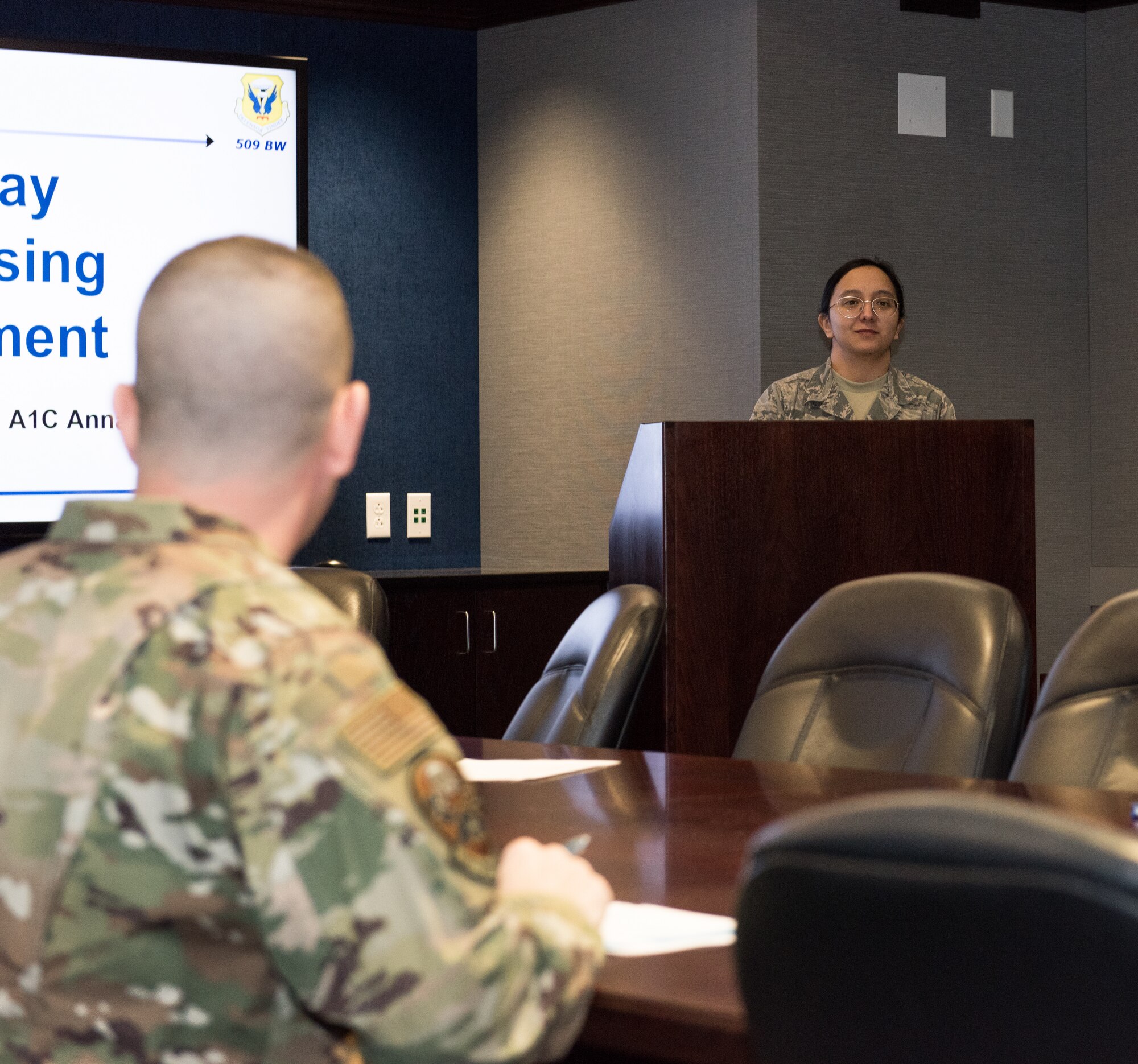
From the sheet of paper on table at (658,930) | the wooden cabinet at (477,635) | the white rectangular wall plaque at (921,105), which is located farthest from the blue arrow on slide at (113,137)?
the sheet of paper on table at (658,930)

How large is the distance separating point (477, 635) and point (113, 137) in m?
1.84

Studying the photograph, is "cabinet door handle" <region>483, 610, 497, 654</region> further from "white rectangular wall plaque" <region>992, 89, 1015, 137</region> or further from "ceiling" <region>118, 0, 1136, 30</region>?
"white rectangular wall plaque" <region>992, 89, 1015, 137</region>

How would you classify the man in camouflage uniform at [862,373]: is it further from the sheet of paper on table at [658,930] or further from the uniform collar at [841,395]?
the sheet of paper on table at [658,930]

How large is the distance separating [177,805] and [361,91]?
4.77 meters

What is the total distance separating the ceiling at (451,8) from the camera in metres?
5.30

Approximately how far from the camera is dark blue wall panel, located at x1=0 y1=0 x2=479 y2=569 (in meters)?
5.38

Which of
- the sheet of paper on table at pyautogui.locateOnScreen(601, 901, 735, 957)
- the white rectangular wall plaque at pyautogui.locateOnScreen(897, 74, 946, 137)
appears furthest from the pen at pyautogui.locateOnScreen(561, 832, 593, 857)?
the white rectangular wall plaque at pyautogui.locateOnScreen(897, 74, 946, 137)

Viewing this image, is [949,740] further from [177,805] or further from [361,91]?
[361,91]

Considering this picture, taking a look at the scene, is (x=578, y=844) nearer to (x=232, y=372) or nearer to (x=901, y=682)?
(x=232, y=372)

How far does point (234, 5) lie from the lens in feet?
17.2

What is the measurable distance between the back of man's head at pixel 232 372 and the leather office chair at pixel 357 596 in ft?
7.04

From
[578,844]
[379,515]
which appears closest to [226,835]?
[578,844]

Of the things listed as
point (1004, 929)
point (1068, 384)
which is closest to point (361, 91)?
point (1068, 384)

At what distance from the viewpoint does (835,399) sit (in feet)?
15.1
